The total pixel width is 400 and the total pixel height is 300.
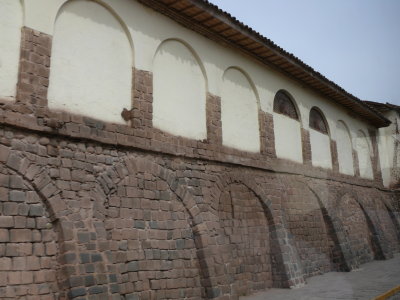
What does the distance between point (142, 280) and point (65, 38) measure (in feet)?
13.6

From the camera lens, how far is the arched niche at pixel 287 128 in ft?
36.4

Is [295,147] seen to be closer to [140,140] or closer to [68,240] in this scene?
[140,140]

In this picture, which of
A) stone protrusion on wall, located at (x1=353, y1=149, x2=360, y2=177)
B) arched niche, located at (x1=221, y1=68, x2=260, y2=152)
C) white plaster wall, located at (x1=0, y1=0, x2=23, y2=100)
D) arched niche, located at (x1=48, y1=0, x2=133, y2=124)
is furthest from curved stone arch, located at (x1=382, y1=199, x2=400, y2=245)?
white plaster wall, located at (x1=0, y1=0, x2=23, y2=100)

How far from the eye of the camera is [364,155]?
662 inches

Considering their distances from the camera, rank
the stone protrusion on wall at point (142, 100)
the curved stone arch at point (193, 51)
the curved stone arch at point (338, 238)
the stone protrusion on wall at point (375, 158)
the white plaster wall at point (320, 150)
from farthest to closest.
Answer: the stone protrusion on wall at point (375, 158)
the white plaster wall at point (320, 150)
the curved stone arch at point (338, 238)
the curved stone arch at point (193, 51)
the stone protrusion on wall at point (142, 100)

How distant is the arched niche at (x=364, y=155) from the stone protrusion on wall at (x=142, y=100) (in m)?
11.4

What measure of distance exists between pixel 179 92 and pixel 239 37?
2384 mm

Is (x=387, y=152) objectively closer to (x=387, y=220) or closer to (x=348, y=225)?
(x=387, y=220)

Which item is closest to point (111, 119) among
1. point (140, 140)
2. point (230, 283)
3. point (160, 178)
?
point (140, 140)

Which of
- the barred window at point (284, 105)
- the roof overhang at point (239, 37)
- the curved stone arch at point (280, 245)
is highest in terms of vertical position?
the roof overhang at point (239, 37)

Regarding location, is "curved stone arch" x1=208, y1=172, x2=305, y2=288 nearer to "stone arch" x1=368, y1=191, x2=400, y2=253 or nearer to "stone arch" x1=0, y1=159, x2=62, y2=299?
"stone arch" x1=0, y1=159, x2=62, y2=299

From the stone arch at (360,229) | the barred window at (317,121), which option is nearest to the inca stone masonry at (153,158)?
the barred window at (317,121)

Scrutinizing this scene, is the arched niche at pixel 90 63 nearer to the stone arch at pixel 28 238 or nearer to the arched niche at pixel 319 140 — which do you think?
the stone arch at pixel 28 238

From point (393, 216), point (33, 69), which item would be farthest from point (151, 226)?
point (393, 216)
